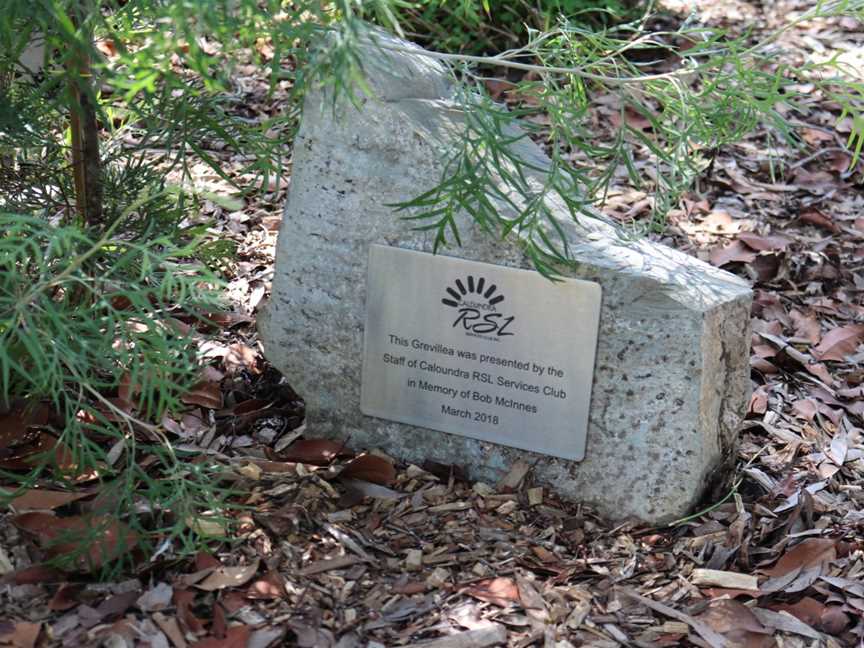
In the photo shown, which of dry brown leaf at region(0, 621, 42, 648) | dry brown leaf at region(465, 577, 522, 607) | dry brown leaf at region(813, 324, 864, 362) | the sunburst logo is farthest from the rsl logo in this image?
dry brown leaf at region(813, 324, 864, 362)

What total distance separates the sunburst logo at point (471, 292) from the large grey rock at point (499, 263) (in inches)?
2.4

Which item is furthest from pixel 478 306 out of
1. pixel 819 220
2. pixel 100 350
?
pixel 819 220

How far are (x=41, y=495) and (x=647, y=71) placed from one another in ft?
11.8

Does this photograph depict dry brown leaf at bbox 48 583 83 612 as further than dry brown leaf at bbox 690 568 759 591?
No

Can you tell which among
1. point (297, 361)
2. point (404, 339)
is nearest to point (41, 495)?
point (297, 361)

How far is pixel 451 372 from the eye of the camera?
9.01 feet

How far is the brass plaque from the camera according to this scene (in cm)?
261

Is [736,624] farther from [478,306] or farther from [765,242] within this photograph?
[765,242]

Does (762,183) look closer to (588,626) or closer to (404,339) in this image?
(404,339)

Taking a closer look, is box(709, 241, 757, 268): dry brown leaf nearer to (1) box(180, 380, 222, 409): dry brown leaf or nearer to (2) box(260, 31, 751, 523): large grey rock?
(2) box(260, 31, 751, 523): large grey rock

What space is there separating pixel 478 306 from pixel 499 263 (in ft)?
0.39

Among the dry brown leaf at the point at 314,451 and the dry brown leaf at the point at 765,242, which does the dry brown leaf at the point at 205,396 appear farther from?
the dry brown leaf at the point at 765,242

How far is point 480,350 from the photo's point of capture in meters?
2.70

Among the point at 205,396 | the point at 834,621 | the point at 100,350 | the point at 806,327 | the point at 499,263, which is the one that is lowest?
the point at 834,621
